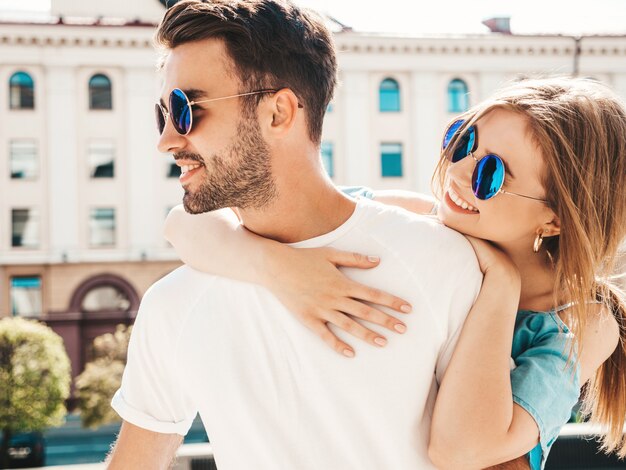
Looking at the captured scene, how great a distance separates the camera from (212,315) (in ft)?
4.99

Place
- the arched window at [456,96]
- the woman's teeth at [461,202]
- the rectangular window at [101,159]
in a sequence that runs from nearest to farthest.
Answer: the woman's teeth at [461,202], the rectangular window at [101,159], the arched window at [456,96]

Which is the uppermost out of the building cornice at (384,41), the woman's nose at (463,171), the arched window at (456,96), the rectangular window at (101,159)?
the building cornice at (384,41)

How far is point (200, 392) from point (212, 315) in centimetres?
14

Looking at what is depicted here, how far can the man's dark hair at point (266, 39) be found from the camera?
1.58m

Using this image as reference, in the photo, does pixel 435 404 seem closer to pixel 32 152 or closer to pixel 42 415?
pixel 42 415

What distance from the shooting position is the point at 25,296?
2461 centimetres

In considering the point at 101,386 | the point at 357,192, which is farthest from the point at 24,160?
the point at 357,192

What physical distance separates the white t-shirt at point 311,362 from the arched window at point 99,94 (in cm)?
2488

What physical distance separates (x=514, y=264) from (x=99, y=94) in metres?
25.2

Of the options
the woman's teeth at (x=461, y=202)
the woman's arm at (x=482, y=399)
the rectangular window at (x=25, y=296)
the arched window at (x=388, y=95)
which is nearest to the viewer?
the woman's arm at (x=482, y=399)

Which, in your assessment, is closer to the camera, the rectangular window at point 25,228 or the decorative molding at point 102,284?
the rectangular window at point 25,228

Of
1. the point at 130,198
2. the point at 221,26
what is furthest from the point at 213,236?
the point at 130,198

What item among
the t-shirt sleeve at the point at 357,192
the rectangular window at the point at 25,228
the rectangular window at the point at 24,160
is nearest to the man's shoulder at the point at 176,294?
the t-shirt sleeve at the point at 357,192

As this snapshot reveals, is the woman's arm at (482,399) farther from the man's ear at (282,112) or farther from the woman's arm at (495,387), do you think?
the man's ear at (282,112)
